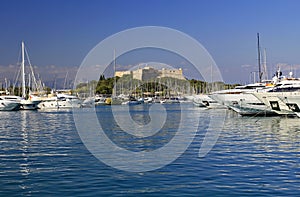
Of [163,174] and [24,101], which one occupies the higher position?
[24,101]

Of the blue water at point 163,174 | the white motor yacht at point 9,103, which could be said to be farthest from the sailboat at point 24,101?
the blue water at point 163,174

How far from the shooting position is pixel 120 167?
634 inches

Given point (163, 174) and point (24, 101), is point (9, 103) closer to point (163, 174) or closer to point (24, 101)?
point (24, 101)

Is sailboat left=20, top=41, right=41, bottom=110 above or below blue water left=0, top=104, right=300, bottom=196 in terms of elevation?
above

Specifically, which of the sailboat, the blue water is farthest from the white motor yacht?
the blue water

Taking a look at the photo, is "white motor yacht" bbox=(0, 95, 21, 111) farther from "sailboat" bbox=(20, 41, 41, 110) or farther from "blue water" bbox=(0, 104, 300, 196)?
"blue water" bbox=(0, 104, 300, 196)

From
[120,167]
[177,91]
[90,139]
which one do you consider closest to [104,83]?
[177,91]

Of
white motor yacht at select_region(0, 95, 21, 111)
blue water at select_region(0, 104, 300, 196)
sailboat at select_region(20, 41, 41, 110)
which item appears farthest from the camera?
sailboat at select_region(20, 41, 41, 110)

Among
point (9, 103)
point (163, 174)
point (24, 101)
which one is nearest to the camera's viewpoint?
point (163, 174)

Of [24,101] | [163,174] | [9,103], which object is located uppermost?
[24,101]

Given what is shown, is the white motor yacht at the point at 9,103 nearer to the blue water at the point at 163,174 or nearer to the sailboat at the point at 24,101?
the sailboat at the point at 24,101

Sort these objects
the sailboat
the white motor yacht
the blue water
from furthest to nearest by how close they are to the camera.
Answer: the sailboat, the white motor yacht, the blue water

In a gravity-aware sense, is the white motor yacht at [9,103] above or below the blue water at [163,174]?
above

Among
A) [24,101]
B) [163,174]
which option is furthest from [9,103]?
[163,174]
